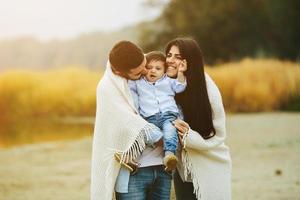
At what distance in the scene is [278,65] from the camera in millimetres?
17672

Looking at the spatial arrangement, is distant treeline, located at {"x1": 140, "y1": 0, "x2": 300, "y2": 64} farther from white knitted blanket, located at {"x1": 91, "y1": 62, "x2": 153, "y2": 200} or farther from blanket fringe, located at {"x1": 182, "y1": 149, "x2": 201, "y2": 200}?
white knitted blanket, located at {"x1": 91, "y1": 62, "x2": 153, "y2": 200}

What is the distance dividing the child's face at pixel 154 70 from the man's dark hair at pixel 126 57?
11cm

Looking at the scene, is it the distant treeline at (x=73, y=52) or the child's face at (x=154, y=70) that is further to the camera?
the distant treeline at (x=73, y=52)

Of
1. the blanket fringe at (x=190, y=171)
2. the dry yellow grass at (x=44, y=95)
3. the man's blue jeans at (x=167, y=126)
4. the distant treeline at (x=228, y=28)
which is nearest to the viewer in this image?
the man's blue jeans at (x=167, y=126)

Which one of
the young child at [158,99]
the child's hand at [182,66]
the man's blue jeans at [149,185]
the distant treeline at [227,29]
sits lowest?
the man's blue jeans at [149,185]

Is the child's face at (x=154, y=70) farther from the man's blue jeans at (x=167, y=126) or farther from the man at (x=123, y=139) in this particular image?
the man's blue jeans at (x=167, y=126)

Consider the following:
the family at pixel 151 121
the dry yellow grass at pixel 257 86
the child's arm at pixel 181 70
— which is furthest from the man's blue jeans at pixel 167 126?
the dry yellow grass at pixel 257 86

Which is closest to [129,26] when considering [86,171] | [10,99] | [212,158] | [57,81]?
[57,81]

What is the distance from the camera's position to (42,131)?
1488cm

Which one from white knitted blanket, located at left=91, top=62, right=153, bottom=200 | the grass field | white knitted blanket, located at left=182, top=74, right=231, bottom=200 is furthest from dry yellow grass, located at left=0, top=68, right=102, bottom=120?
white knitted blanket, located at left=91, top=62, right=153, bottom=200

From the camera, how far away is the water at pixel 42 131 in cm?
1335

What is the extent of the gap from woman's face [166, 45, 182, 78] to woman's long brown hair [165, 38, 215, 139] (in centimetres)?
2

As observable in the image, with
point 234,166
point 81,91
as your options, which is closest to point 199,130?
point 234,166

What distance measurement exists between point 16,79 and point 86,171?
792cm
